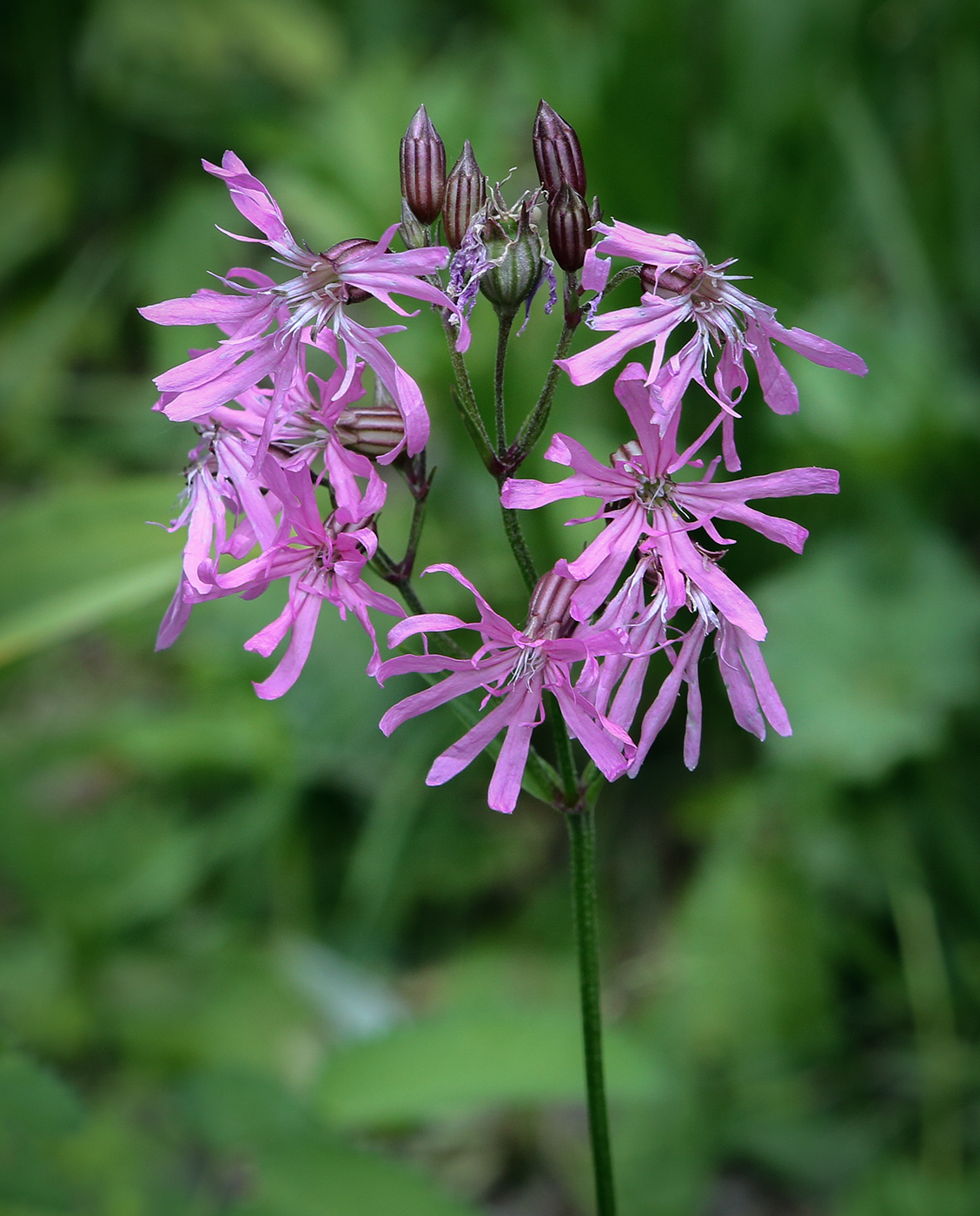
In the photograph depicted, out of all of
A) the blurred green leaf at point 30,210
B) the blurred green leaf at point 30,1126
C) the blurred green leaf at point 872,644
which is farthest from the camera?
the blurred green leaf at point 30,210

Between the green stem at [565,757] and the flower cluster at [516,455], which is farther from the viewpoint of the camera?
the green stem at [565,757]

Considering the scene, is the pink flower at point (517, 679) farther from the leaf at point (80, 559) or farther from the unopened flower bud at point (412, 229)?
the leaf at point (80, 559)

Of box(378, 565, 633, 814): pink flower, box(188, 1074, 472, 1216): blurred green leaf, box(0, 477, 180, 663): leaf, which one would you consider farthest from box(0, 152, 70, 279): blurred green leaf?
box(378, 565, 633, 814): pink flower

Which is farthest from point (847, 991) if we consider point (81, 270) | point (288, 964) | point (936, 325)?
point (81, 270)

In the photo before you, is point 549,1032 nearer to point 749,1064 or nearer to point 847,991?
point 749,1064

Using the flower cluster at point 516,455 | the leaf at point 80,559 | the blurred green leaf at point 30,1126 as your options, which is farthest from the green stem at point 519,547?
the leaf at point 80,559
